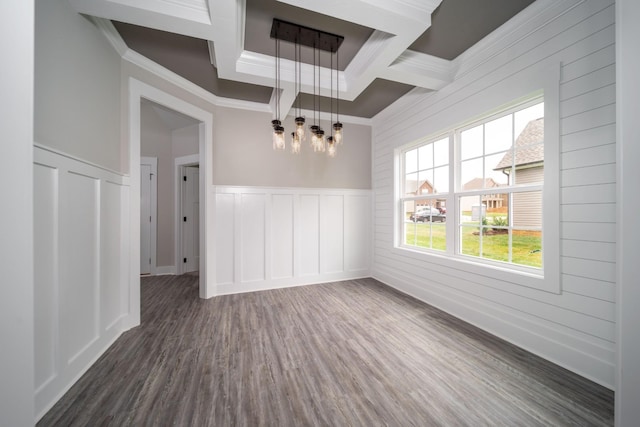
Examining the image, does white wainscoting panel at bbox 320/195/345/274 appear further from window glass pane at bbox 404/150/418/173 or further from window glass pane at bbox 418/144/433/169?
window glass pane at bbox 418/144/433/169

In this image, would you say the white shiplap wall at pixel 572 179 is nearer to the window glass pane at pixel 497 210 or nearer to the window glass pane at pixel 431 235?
the window glass pane at pixel 497 210

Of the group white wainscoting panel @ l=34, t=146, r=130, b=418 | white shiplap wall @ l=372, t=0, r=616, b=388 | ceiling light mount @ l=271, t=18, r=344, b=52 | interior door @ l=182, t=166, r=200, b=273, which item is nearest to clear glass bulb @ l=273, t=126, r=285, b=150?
ceiling light mount @ l=271, t=18, r=344, b=52

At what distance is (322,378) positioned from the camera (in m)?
1.66

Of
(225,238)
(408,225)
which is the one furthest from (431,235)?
(225,238)

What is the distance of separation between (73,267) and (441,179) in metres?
3.68

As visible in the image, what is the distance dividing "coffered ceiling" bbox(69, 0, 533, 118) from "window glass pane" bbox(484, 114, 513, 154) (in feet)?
2.47

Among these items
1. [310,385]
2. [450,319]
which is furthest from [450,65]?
[310,385]

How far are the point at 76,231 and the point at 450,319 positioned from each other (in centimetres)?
346

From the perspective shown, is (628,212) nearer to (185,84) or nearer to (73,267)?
(73,267)

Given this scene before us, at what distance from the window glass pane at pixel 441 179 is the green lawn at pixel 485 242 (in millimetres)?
452

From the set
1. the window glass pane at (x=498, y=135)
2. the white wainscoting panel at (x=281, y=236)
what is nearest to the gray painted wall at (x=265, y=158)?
the white wainscoting panel at (x=281, y=236)

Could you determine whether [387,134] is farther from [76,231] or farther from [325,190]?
[76,231]

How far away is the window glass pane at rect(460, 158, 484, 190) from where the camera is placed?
2512 mm

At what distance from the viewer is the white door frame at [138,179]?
235 centimetres
